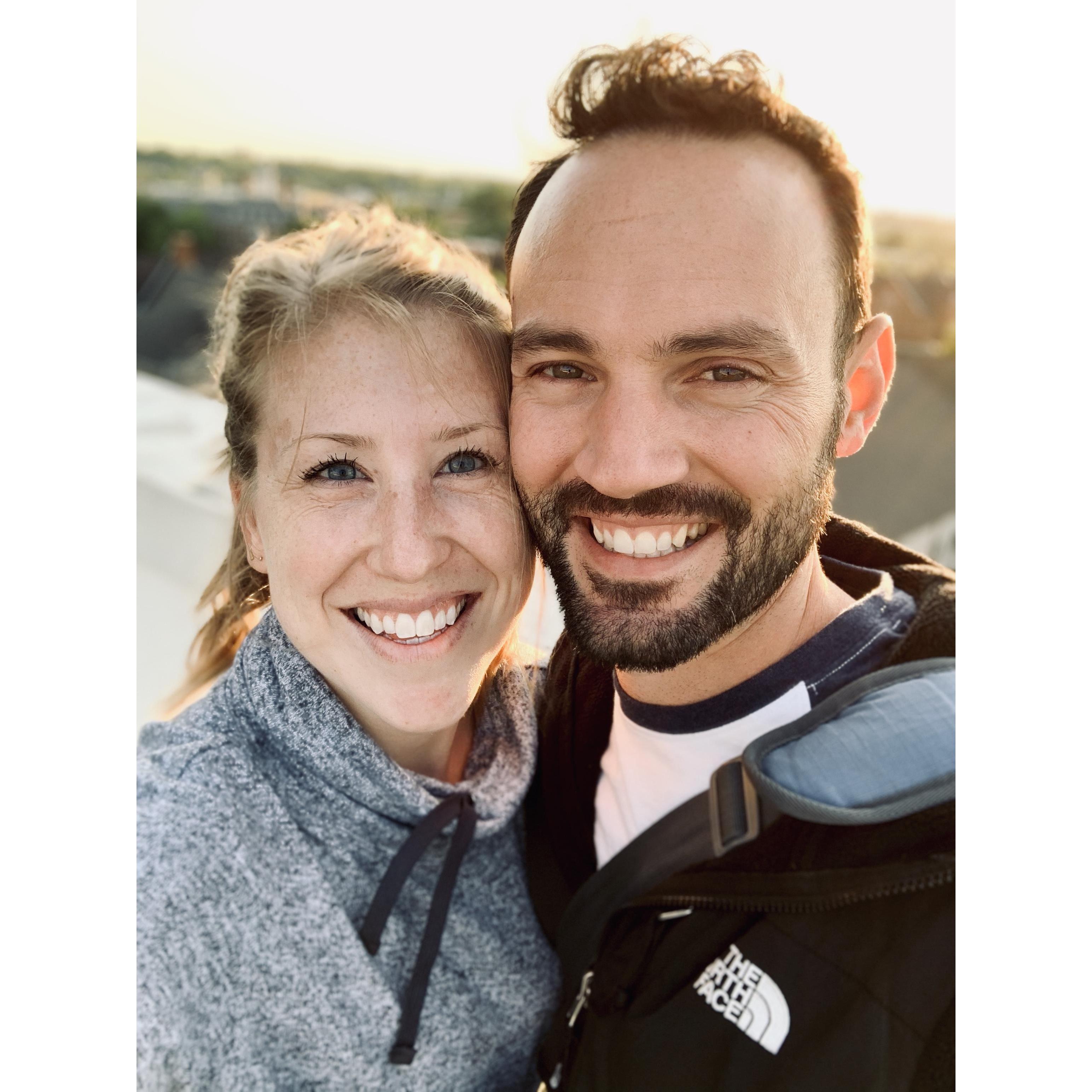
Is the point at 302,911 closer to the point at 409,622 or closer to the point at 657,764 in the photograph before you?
the point at 409,622

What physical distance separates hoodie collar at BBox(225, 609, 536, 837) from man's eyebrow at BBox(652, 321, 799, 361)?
23.9 inches

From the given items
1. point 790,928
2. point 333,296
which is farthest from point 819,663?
point 333,296

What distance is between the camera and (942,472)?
1612 millimetres

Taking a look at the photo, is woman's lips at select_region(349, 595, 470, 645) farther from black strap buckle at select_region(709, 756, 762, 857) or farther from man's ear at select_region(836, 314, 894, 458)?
man's ear at select_region(836, 314, 894, 458)

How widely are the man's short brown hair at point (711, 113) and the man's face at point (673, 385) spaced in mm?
21

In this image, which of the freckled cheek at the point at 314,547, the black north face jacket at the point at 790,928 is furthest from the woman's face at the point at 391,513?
the black north face jacket at the point at 790,928

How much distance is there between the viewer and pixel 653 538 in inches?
44.2

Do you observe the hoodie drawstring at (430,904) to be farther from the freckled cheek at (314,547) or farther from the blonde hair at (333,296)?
the blonde hair at (333,296)

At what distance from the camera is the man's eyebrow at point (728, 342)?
1017 mm

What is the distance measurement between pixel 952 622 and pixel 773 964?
1.40 ft

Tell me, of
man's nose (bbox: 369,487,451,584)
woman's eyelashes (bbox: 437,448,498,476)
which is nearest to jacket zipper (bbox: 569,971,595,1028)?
man's nose (bbox: 369,487,451,584)
